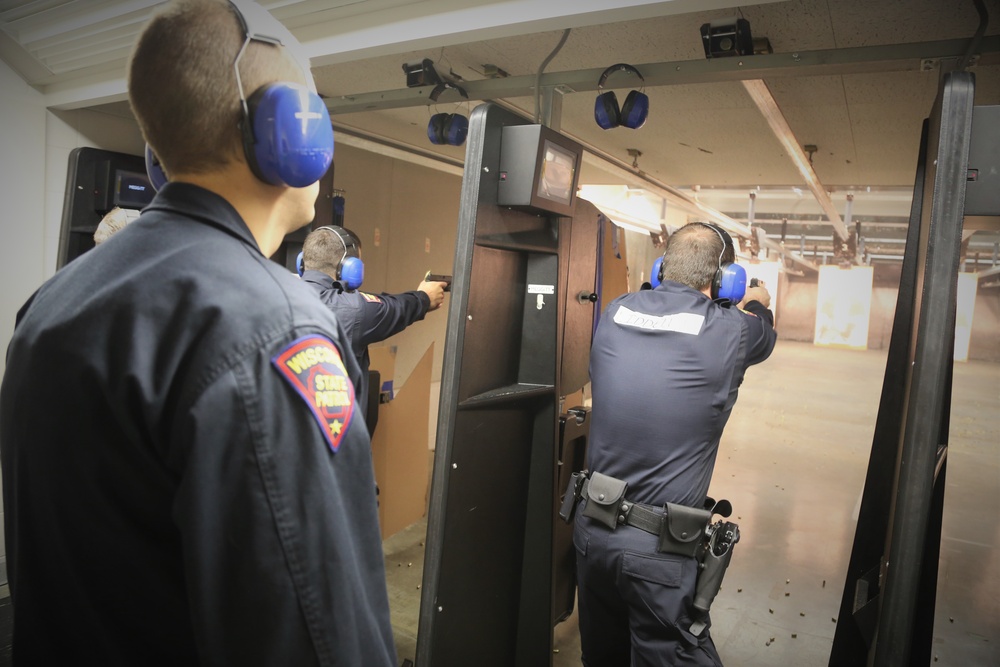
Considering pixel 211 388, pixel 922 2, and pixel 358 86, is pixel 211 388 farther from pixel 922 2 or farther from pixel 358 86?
pixel 358 86

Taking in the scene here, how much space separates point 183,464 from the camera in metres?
0.62

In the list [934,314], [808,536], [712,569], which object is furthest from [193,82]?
[808,536]

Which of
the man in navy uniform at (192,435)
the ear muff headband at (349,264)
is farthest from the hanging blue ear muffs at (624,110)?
the man in navy uniform at (192,435)

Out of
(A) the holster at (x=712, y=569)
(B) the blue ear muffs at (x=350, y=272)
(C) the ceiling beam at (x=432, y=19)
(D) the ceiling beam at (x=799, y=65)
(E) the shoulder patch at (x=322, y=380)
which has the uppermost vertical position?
(D) the ceiling beam at (x=799, y=65)

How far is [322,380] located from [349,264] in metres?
2.26

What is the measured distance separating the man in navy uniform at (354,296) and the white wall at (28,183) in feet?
4.31

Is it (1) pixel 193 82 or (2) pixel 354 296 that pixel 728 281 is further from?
(1) pixel 193 82

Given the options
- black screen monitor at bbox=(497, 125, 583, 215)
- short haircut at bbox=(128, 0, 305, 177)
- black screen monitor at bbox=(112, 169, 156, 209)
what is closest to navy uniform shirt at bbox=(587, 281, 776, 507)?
black screen monitor at bbox=(497, 125, 583, 215)

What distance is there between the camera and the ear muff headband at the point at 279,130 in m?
0.74

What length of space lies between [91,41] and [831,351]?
442 inches

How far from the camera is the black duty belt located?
6.27ft

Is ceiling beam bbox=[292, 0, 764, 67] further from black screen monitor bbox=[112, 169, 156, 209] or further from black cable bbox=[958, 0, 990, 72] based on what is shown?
black screen monitor bbox=[112, 169, 156, 209]

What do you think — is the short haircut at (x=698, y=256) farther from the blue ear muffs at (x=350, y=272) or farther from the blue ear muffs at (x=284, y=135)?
the blue ear muffs at (x=284, y=135)

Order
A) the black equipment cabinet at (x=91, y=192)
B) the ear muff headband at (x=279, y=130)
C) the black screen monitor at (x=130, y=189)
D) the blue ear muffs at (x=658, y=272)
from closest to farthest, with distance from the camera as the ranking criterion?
the ear muff headband at (x=279, y=130) → the blue ear muffs at (x=658, y=272) → the black equipment cabinet at (x=91, y=192) → the black screen monitor at (x=130, y=189)
